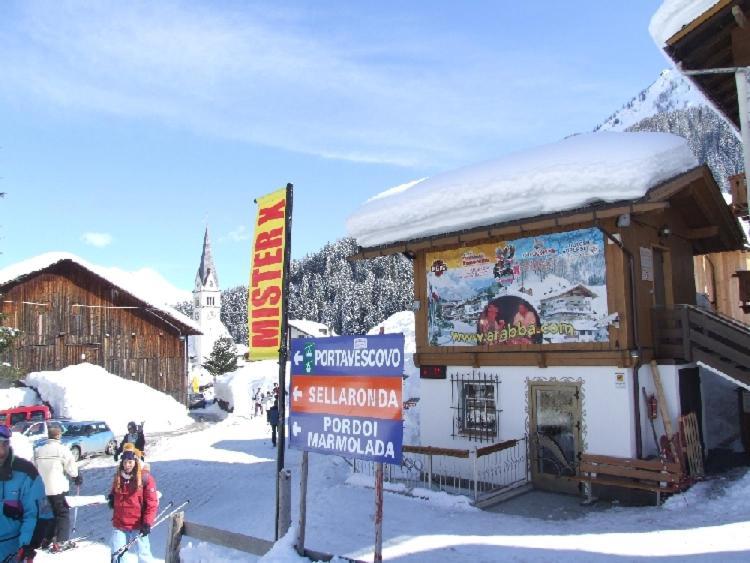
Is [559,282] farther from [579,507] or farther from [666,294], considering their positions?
[579,507]

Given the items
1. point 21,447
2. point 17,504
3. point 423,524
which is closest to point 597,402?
point 423,524

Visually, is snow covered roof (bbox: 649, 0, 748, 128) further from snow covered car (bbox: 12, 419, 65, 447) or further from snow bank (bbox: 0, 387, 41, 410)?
snow bank (bbox: 0, 387, 41, 410)

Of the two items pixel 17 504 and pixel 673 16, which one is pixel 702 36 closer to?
pixel 673 16

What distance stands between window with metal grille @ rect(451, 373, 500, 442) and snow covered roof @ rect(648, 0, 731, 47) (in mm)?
7215

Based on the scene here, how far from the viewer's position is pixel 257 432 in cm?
2436

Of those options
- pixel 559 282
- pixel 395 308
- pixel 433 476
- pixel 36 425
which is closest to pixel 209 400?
pixel 36 425

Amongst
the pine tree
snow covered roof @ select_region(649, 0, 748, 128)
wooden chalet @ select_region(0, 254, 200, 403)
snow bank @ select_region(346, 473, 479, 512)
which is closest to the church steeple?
the pine tree

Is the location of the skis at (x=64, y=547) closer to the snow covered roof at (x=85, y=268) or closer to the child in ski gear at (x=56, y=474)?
the child in ski gear at (x=56, y=474)

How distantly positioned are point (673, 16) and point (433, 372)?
28.0ft

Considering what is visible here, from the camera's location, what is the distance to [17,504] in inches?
222

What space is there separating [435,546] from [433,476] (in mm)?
5739

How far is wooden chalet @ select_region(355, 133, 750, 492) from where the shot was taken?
11.6 m

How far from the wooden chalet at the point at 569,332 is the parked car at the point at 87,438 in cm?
1224

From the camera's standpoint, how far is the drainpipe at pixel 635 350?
11.3 meters
